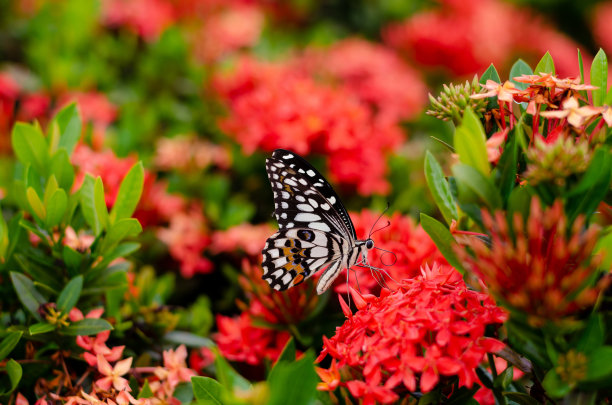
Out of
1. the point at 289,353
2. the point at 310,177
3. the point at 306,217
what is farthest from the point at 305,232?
the point at 289,353

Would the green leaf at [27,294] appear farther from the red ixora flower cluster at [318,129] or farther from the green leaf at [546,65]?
the green leaf at [546,65]

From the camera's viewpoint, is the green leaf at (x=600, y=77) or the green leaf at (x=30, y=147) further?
the green leaf at (x=30, y=147)

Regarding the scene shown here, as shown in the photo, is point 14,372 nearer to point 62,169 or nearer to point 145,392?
point 145,392

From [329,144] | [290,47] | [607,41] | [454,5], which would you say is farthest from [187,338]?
[607,41]

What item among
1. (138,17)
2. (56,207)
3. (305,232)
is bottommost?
(305,232)

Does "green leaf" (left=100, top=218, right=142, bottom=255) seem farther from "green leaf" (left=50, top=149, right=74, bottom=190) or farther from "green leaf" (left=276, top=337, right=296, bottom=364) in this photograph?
"green leaf" (left=276, top=337, right=296, bottom=364)

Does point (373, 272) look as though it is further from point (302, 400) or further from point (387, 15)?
point (387, 15)

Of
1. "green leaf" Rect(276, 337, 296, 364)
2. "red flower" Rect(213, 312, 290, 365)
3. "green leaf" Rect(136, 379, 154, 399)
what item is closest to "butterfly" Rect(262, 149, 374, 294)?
"red flower" Rect(213, 312, 290, 365)

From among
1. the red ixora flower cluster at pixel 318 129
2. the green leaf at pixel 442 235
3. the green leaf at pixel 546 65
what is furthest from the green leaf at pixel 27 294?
the green leaf at pixel 546 65
